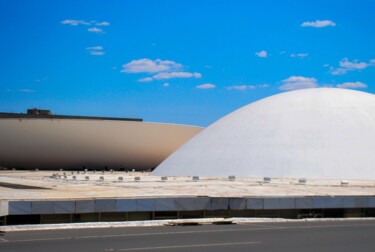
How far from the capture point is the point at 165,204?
593 inches

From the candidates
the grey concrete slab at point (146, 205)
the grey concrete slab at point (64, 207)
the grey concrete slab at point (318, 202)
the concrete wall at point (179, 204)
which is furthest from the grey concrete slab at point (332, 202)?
the grey concrete slab at point (64, 207)

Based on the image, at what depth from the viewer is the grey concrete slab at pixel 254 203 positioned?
16.1 m

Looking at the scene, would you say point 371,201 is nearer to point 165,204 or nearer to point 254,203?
point 254,203

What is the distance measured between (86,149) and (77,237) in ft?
160

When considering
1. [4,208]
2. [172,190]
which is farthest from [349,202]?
[4,208]

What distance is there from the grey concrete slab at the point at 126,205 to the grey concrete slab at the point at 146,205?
106 mm

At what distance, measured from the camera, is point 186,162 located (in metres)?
38.4

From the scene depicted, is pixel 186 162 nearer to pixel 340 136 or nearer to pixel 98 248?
pixel 340 136

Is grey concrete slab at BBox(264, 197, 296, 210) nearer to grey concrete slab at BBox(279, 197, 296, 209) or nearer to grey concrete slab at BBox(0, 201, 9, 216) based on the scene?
grey concrete slab at BBox(279, 197, 296, 209)

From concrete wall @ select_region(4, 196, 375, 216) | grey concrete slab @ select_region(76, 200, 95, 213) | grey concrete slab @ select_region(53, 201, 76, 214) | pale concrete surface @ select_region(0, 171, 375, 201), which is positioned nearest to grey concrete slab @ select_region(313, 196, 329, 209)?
concrete wall @ select_region(4, 196, 375, 216)

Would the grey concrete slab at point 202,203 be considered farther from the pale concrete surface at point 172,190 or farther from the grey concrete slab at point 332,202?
the grey concrete slab at point 332,202

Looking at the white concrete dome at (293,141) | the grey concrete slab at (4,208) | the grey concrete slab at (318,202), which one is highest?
the white concrete dome at (293,141)

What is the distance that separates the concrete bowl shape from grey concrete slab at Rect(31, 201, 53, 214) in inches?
1762

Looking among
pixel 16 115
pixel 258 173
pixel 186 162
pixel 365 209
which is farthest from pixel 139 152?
pixel 365 209
